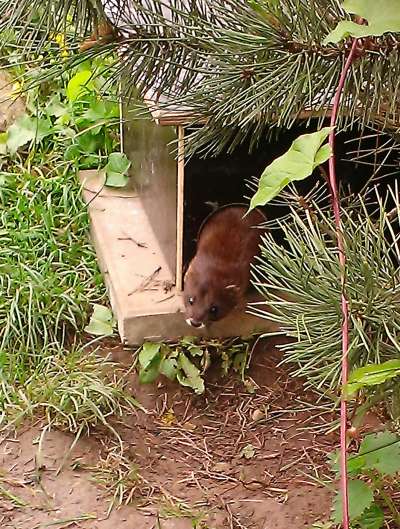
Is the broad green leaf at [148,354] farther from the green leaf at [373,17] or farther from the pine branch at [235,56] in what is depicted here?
the green leaf at [373,17]

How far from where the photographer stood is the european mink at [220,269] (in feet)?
5.94

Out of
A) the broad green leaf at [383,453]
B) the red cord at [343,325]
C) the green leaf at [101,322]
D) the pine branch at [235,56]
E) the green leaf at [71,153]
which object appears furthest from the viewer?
the green leaf at [71,153]

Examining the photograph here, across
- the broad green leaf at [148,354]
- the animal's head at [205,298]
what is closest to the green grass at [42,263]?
the broad green leaf at [148,354]

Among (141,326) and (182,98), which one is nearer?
(182,98)

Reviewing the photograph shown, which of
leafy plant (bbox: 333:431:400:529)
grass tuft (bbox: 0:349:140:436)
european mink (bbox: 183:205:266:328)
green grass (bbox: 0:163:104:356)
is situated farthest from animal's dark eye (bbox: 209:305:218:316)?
leafy plant (bbox: 333:431:400:529)

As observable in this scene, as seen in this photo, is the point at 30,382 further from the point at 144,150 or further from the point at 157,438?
the point at 144,150

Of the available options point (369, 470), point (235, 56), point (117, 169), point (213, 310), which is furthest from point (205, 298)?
point (235, 56)

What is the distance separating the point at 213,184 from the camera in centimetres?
186

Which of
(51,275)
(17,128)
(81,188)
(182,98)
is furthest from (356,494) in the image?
(17,128)

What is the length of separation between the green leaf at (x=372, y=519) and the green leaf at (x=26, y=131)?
1465 millimetres

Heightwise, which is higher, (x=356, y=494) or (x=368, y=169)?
(x=368, y=169)

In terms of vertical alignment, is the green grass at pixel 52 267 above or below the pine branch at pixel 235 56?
below

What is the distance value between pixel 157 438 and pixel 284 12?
1011 millimetres

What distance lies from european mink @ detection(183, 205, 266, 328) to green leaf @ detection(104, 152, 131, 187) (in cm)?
49
